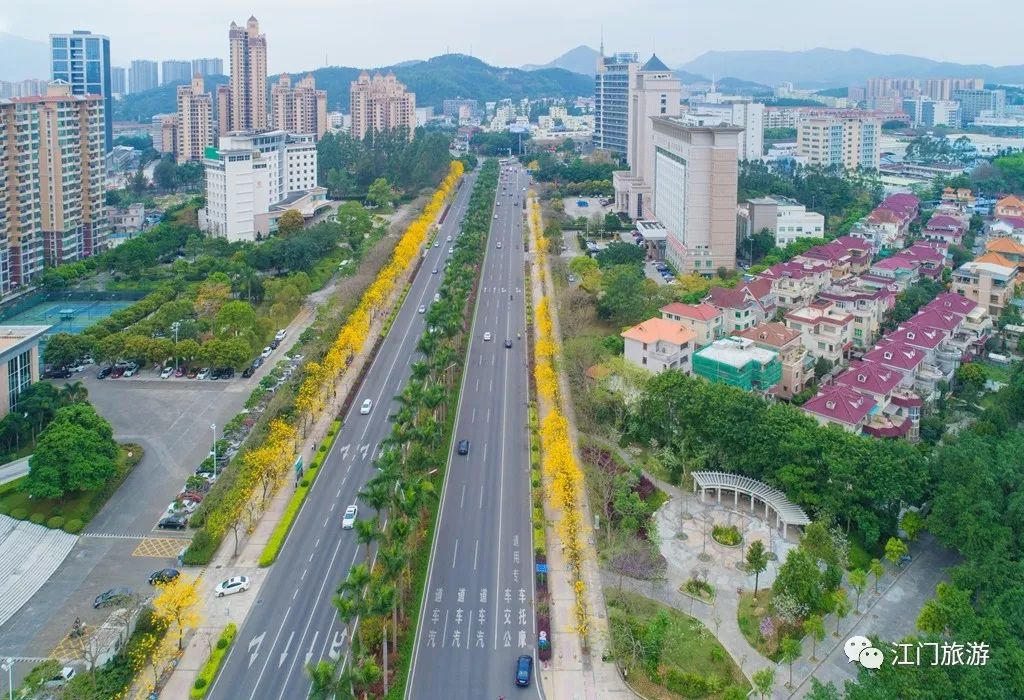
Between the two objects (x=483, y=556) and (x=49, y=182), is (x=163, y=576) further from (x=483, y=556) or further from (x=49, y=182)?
(x=49, y=182)

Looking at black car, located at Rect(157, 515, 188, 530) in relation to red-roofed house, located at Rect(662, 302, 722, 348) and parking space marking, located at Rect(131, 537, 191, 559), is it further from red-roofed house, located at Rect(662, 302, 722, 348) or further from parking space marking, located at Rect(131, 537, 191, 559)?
red-roofed house, located at Rect(662, 302, 722, 348)

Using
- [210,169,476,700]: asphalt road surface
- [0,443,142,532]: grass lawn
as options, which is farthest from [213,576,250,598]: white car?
[0,443,142,532]: grass lawn

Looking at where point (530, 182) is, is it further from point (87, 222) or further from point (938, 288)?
point (938, 288)

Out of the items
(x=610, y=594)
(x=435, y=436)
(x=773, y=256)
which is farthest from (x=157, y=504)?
(x=773, y=256)

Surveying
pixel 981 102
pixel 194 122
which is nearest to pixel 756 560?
pixel 194 122

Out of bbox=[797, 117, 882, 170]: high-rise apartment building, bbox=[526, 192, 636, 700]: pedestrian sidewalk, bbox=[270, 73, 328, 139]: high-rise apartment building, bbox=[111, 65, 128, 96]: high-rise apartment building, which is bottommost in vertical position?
bbox=[526, 192, 636, 700]: pedestrian sidewalk

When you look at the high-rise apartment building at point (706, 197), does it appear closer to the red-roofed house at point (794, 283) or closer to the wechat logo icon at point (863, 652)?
the red-roofed house at point (794, 283)
